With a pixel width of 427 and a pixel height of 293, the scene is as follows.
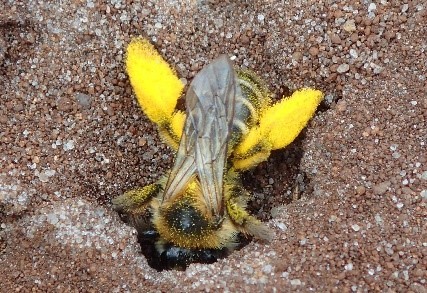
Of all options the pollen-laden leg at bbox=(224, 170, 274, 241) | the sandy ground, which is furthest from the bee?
the sandy ground

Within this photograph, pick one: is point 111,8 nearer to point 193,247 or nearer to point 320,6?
point 320,6

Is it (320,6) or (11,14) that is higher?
(320,6)

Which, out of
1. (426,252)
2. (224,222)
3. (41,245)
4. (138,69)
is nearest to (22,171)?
(41,245)

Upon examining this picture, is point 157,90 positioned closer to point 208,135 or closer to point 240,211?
point 208,135

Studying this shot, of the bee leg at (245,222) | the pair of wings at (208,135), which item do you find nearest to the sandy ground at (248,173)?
the bee leg at (245,222)

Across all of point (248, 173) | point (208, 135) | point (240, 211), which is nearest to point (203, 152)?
point (208, 135)
